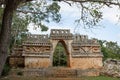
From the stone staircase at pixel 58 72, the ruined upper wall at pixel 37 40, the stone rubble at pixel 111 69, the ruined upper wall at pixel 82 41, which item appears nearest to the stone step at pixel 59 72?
the stone staircase at pixel 58 72

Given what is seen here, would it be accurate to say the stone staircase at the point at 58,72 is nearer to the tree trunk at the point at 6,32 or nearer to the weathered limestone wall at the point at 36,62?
the weathered limestone wall at the point at 36,62

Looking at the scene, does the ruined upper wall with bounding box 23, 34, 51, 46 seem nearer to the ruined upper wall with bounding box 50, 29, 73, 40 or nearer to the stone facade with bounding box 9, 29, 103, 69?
the stone facade with bounding box 9, 29, 103, 69

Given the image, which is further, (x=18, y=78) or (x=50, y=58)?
(x=50, y=58)

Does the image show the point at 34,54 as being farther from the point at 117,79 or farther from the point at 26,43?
the point at 117,79

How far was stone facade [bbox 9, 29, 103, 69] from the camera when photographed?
2175cm

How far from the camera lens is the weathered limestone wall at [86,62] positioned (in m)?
22.0

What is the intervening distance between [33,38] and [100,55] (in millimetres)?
4435

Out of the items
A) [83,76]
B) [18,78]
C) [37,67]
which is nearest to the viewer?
[18,78]

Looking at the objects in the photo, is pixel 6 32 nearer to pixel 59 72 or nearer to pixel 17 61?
pixel 59 72

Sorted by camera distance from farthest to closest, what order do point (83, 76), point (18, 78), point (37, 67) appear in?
1. point (37, 67)
2. point (83, 76)
3. point (18, 78)

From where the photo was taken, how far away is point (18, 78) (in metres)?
17.8

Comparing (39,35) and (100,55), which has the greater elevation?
(39,35)

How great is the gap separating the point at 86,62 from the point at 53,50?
88.1 inches

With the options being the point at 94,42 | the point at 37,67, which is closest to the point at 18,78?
the point at 37,67
